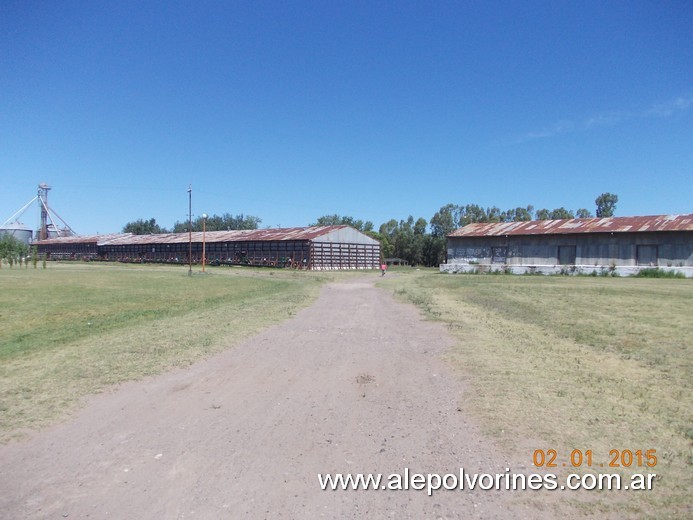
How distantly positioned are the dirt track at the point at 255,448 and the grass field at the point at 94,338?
661 millimetres

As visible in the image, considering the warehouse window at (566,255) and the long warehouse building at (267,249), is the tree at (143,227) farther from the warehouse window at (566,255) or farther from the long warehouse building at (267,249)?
the warehouse window at (566,255)

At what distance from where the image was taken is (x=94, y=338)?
11.2m

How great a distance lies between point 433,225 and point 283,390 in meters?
89.7

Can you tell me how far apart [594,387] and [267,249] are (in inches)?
2387

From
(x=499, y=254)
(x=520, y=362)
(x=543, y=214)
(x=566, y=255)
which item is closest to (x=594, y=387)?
(x=520, y=362)

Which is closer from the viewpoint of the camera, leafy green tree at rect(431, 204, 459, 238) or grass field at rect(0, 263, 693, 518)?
grass field at rect(0, 263, 693, 518)

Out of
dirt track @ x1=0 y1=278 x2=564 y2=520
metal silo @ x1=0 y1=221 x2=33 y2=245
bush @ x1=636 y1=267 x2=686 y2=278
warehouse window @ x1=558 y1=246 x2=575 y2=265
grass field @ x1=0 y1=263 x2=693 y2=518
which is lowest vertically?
dirt track @ x1=0 y1=278 x2=564 y2=520

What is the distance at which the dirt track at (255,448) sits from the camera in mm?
3797

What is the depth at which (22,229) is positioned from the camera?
4373 inches

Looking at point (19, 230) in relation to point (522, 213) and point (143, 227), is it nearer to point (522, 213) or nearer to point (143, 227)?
point (143, 227)

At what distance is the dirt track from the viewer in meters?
3.80

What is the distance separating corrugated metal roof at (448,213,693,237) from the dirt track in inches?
1470

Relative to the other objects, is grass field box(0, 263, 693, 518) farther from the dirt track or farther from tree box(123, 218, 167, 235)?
tree box(123, 218, 167, 235)

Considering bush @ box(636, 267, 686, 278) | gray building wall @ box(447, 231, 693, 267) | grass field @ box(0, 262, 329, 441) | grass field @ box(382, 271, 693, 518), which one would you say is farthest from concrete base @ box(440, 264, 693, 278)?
grass field @ box(0, 262, 329, 441)
